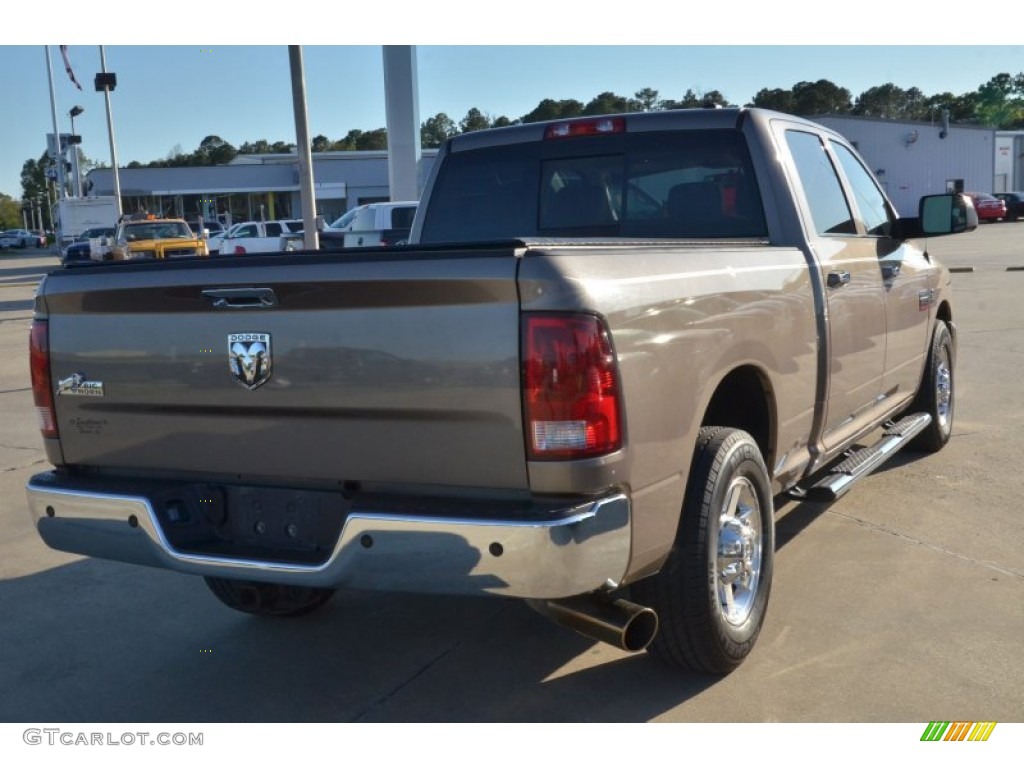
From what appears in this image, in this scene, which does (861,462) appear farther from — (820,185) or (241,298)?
(241,298)

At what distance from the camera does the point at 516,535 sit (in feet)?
9.49

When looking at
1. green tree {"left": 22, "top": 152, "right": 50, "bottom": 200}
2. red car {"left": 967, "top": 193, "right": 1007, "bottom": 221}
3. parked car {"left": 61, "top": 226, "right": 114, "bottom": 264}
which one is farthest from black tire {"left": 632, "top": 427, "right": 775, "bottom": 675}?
green tree {"left": 22, "top": 152, "right": 50, "bottom": 200}

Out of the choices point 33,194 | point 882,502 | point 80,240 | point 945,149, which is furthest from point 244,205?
point 33,194

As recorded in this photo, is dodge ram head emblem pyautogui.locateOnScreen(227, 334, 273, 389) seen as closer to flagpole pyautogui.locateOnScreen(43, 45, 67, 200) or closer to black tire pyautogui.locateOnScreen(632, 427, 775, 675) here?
black tire pyautogui.locateOnScreen(632, 427, 775, 675)

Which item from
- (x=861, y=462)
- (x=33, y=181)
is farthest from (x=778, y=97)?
(x=33, y=181)

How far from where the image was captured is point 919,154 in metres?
56.0

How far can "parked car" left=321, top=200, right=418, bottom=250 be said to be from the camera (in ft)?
58.3

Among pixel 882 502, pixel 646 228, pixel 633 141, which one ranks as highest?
pixel 633 141

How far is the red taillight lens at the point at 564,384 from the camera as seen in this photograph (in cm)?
293

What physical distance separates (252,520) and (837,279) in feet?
9.08

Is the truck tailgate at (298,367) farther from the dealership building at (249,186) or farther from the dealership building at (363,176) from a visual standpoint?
the dealership building at (249,186)
